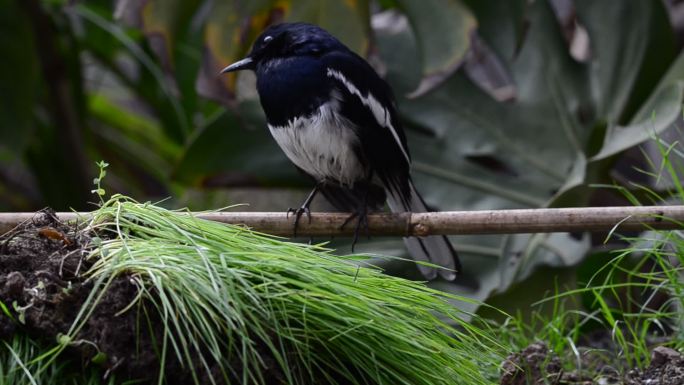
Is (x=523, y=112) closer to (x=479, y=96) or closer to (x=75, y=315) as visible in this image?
(x=479, y=96)

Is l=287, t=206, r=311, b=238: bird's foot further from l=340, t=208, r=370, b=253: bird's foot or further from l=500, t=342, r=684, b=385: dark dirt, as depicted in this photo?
l=500, t=342, r=684, b=385: dark dirt

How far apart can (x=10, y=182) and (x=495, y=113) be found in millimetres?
3260

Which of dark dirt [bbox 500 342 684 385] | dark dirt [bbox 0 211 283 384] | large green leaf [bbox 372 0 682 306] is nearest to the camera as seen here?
dark dirt [bbox 0 211 283 384]

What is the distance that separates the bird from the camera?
2.72 metres

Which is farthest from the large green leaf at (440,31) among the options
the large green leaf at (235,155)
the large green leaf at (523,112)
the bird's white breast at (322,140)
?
Result: the large green leaf at (235,155)

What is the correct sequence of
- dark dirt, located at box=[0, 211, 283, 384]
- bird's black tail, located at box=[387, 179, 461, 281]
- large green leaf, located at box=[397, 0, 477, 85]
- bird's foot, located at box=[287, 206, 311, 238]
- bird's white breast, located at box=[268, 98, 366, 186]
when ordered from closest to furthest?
dark dirt, located at box=[0, 211, 283, 384]
bird's foot, located at box=[287, 206, 311, 238]
bird's white breast, located at box=[268, 98, 366, 186]
bird's black tail, located at box=[387, 179, 461, 281]
large green leaf, located at box=[397, 0, 477, 85]

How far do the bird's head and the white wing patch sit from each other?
0.12 m

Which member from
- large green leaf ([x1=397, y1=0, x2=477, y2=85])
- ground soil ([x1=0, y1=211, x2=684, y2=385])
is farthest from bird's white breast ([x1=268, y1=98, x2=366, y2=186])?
ground soil ([x1=0, y1=211, x2=684, y2=385])

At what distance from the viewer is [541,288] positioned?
10.3 ft

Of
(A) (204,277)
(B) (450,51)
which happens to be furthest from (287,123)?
(A) (204,277)

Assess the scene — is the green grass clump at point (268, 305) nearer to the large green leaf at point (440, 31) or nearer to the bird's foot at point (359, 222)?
the bird's foot at point (359, 222)

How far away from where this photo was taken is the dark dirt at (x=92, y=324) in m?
1.56

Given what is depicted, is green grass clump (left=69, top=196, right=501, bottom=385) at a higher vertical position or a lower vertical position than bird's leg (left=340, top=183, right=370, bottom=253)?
higher

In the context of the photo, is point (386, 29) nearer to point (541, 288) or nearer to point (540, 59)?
point (540, 59)
